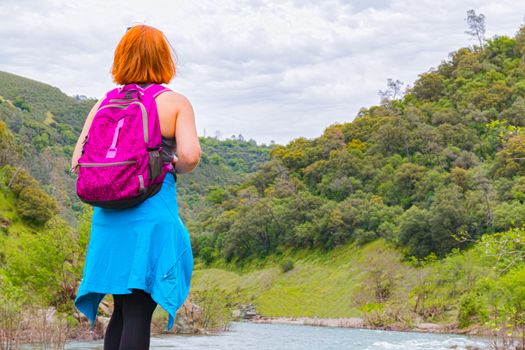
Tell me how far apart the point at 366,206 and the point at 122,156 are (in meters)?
99.9

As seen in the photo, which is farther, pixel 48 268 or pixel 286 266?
pixel 286 266

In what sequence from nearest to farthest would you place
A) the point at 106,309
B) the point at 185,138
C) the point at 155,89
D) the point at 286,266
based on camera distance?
the point at 185,138 < the point at 155,89 < the point at 106,309 < the point at 286,266

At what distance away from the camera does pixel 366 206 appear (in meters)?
102

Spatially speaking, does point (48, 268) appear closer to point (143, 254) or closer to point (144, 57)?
point (144, 57)

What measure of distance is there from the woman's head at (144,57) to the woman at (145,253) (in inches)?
1.4

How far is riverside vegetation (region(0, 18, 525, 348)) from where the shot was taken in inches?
2781

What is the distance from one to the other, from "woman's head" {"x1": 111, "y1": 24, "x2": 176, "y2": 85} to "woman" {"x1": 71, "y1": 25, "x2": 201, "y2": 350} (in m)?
0.04

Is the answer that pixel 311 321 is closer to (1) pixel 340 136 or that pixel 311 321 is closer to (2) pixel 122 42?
(1) pixel 340 136

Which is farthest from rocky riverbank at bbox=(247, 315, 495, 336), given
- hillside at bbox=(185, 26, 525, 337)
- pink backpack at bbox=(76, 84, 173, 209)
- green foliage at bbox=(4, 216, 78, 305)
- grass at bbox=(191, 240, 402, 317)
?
pink backpack at bbox=(76, 84, 173, 209)

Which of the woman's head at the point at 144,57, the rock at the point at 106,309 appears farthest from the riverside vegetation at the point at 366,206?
the woman's head at the point at 144,57

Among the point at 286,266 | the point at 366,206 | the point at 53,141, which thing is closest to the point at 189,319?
the point at 286,266

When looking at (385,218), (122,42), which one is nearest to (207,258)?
(385,218)

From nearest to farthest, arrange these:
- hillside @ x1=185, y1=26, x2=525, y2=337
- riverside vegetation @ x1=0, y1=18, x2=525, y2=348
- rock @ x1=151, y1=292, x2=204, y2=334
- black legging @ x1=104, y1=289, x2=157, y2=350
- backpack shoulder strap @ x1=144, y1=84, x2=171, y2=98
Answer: black legging @ x1=104, y1=289, x2=157, y2=350 < backpack shoulder strap @ x1=144, y1=84, x2=171, y2=98 < rock @ x1=151, y1=292, x2=204, y2=334 < riverside vegetation @ x1=0, y1=18, x2=525, y2=348 < hillside @ x1=185, y1=26, x2=525, y2=337

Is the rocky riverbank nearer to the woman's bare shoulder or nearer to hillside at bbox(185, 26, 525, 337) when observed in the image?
hillside at bbox(185, 26, 525, 337)
